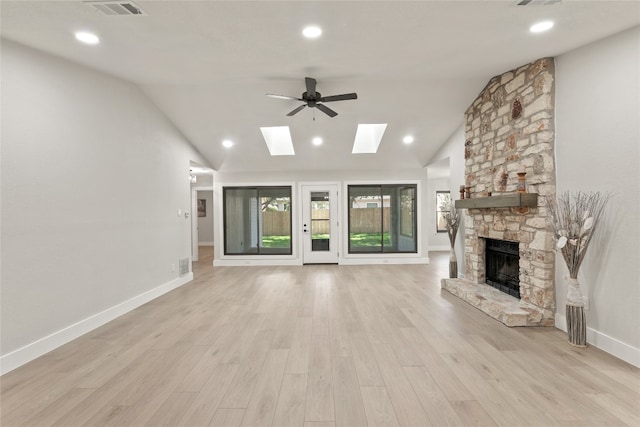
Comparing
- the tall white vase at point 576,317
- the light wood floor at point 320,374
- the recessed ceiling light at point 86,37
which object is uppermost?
the recessed ceiling light at point 86,37

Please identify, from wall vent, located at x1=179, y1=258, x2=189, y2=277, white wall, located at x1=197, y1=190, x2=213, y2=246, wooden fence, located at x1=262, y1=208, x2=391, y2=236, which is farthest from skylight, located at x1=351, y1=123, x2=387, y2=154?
white wall, located at x1=197, y1=190, x2=213, y2=246

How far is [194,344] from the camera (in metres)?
3.08

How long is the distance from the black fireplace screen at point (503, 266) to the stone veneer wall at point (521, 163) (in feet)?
0.37

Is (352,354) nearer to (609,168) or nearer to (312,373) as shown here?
(312,373)

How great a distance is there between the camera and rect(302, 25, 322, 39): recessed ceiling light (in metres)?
2.76

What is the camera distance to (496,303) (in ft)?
12.5

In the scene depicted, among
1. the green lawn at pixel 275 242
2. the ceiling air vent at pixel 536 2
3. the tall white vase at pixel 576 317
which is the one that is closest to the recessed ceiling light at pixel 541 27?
the ceiling air vent at pixel 536 2

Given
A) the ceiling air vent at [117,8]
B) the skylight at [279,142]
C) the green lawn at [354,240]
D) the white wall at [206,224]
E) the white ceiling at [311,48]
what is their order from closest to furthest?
the ceiling air vent at [117,8]
the white ceiling at [311,48]
the skylight at [279,142]
the green lawn at [354,240]
the white wall at [206,224]

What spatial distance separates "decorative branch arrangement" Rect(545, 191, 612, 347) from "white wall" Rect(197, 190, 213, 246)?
1082 centimetres

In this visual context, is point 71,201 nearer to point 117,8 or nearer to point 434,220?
point 117,8

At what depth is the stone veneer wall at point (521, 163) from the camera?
3.50 m

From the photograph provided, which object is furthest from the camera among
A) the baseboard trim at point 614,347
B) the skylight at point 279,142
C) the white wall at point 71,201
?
the skylight at point 279,142

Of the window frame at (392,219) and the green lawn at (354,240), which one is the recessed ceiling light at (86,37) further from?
the window frame at (392,219)

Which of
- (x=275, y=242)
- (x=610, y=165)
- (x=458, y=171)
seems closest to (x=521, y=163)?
(x=610, y=165)
